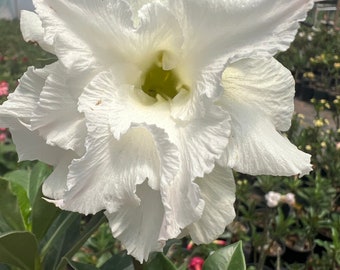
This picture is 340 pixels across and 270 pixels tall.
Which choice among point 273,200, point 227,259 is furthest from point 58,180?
point 273,200

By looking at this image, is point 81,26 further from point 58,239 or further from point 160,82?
point 58,239

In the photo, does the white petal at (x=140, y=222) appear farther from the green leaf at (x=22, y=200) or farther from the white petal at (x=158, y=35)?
the green leaf at (x=22, y=200)

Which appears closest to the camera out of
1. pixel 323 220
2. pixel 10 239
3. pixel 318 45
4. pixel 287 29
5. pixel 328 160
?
pixel 287 29

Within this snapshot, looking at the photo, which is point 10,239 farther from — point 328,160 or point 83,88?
point 328,160

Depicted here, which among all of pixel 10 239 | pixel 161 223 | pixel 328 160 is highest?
pixel 161 223

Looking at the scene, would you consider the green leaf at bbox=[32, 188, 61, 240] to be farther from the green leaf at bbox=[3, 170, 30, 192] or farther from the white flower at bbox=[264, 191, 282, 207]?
the white flower at bbox=[264, 191, 282, 207]

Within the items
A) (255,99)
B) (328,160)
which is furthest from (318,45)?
(255,99)
